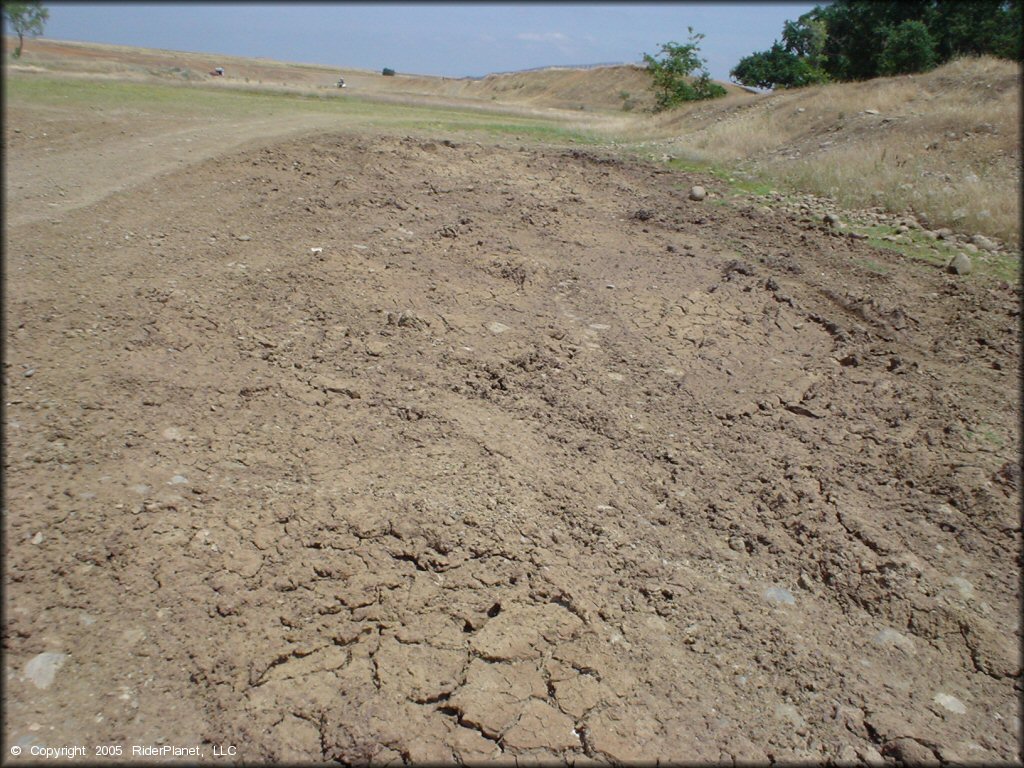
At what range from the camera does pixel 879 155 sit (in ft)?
35.4

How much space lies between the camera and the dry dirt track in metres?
2.34

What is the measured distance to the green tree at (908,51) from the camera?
2525 centimetres

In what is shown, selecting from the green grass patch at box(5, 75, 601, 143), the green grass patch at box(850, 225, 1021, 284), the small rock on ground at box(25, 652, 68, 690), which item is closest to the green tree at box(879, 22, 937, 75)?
the green grass patch at box(5, 75, 601, 143)

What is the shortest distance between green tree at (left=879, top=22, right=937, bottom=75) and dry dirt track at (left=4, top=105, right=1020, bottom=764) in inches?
971

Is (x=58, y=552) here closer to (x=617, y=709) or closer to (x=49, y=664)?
(x=49, y=664)

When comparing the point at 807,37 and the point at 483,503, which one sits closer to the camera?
the point at 483,503

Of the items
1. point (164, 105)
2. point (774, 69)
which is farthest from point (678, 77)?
point (164, 105)

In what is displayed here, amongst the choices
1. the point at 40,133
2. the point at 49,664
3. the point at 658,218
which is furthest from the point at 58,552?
the point at 40,133

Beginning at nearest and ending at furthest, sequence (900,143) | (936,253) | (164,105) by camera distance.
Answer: (936,253), (900,143), (164,105)

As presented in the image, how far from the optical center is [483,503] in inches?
129

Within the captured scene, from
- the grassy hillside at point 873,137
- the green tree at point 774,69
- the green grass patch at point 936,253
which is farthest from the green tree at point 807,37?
the green grass patch at point 936,253

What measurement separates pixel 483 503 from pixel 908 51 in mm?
29762

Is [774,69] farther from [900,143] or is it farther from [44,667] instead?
[44,667]

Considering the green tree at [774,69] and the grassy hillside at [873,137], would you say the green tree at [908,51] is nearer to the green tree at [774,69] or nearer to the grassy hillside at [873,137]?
the green tree at [774,69]
